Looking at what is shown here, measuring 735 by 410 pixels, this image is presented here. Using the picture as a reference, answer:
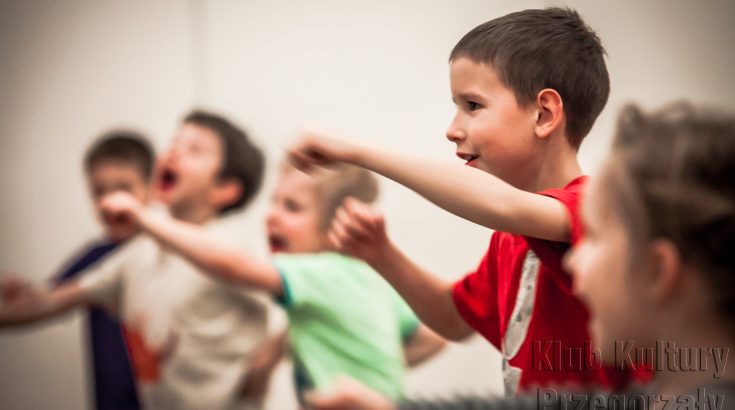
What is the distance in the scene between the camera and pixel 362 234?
0.80 m

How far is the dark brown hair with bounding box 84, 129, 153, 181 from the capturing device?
6.07ft

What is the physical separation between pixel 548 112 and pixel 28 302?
1.28 m

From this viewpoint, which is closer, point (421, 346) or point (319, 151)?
point (319, 151)

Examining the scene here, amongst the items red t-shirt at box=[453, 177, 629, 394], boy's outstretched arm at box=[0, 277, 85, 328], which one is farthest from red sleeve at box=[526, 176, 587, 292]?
boy's outstretched arm at box=[0, 277, 85, 328]

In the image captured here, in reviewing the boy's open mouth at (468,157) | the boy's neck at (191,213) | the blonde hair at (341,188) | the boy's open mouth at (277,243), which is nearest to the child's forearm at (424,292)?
the boy's open mouth at (468,157)

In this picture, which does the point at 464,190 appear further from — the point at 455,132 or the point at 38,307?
the point at 38,307

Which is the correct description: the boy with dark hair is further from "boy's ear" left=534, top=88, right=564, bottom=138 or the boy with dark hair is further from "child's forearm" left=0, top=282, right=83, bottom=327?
"boy's ear" left=534, top=88, right=564, bottom=138

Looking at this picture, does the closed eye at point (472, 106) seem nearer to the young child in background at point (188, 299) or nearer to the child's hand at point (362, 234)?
the child's hand at point (362, 234)

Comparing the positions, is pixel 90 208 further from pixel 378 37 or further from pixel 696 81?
pixel 696 81

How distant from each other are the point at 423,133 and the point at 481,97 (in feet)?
1.12

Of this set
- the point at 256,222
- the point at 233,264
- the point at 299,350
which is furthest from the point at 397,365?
the point at 256,222

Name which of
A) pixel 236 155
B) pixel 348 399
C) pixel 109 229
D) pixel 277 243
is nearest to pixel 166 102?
pixel 109 229

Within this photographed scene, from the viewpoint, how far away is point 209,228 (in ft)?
4.99

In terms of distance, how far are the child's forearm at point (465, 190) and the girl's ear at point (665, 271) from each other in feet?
0.50
